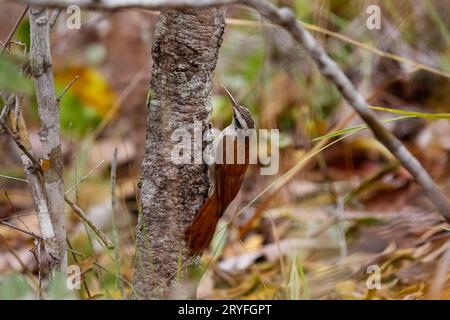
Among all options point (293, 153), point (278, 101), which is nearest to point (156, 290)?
point (293, 153)

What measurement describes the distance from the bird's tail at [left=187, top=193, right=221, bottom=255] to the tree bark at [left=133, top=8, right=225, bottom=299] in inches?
0.7

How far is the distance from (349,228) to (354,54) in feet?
4.42

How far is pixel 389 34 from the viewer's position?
3180 mm

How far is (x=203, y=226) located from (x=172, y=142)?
0.18 m

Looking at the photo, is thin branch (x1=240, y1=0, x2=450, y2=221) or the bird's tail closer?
thin branch (x1=240, y1=0, x2=450, y2=221)

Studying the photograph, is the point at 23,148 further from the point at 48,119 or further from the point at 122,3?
the point at 122,3

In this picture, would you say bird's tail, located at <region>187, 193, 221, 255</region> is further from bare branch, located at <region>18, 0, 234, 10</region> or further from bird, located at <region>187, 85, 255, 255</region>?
bare branch, located at <region>18, 0, 234, 10</region>

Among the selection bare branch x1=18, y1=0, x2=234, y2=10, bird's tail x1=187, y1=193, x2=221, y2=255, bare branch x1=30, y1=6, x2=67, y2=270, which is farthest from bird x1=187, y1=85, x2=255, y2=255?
bare branch x1=18, y1=0, x2=234, y2=10

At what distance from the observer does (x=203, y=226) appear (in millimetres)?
1403

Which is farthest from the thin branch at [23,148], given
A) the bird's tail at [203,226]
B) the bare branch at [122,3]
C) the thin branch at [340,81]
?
the thin branch at [340,81]

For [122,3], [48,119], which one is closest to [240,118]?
[48,119]

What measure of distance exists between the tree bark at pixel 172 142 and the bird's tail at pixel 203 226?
0.06 feet

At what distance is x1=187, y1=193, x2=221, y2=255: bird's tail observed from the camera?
1.38m

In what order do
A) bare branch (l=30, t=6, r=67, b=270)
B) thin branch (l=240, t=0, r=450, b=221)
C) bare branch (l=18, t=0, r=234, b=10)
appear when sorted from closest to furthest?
bare branch (l=18, t=0, r=234, b=10) < thin branch (l=240, t=0, r=450, b=221) < bare branch (l=30, t=6, r=67, b=270)
